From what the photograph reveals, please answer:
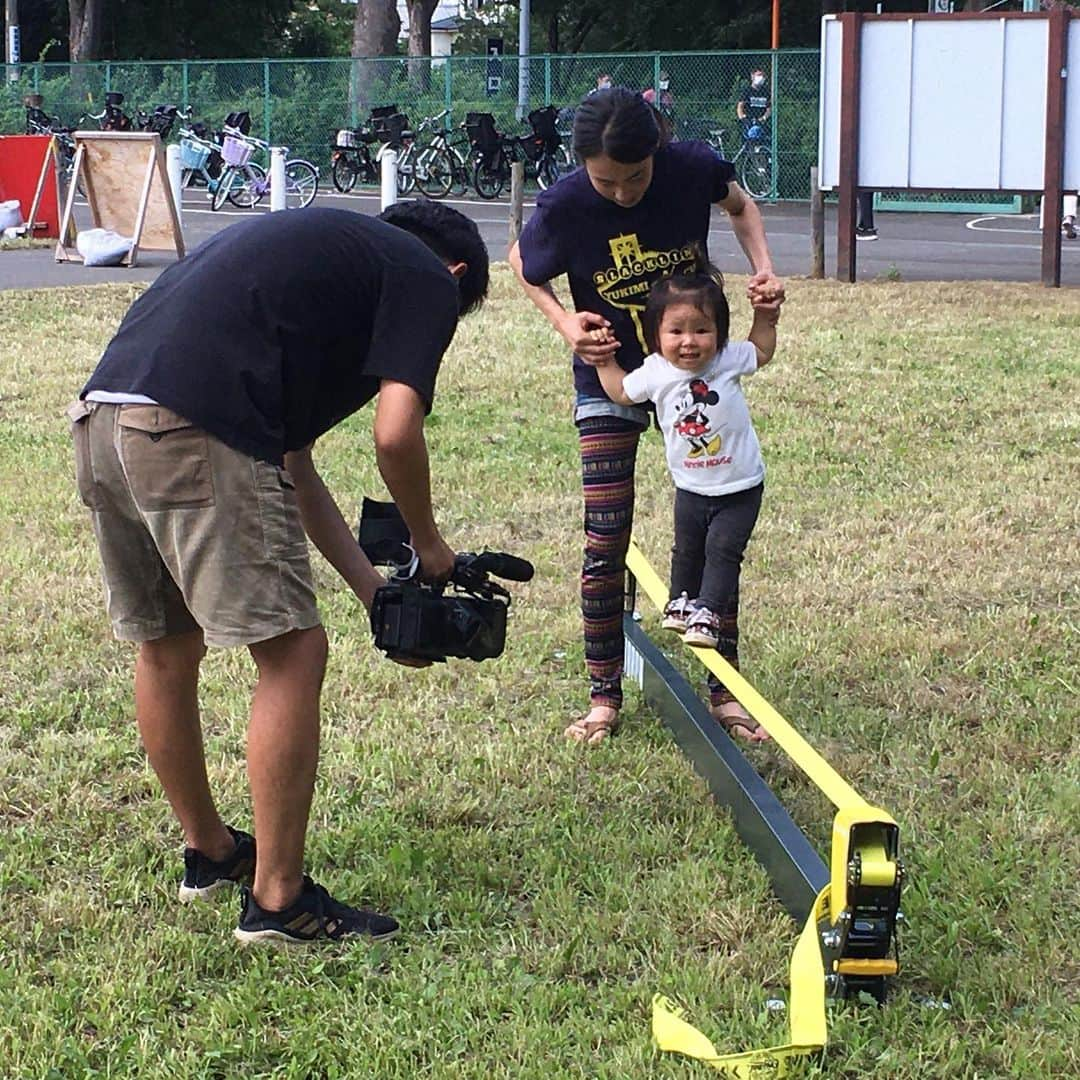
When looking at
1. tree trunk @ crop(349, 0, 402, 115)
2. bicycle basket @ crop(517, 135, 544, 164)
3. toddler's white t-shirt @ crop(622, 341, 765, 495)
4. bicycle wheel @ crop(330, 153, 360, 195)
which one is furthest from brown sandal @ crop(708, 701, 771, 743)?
tree trunk @ crop(349, 0, 402, 115)

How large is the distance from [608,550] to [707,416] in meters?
0.56

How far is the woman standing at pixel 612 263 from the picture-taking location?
4.47 m

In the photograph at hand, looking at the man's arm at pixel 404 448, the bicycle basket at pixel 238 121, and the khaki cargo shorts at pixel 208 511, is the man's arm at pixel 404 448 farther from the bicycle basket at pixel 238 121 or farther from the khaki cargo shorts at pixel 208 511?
the bicycle basket at pixel 238 121

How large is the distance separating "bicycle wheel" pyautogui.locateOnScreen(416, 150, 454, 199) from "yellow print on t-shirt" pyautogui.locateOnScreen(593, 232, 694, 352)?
23.9 m

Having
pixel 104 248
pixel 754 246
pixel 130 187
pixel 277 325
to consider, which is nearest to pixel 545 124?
pixel 130 187

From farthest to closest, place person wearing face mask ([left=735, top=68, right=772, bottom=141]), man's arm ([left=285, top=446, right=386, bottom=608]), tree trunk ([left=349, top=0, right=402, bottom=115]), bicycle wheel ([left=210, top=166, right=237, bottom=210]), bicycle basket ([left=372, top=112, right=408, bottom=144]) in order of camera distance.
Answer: tree trunk ([left=349, top=0, right=402, bottom=115]) → bicycle basket ([left=372, top=112, right=408, bottom=144]) → person wearing face mask ([left=735, top=68, right=772, bottom=141]) → bicycle wheel ([left=210, top=166, right=237, bottom=210]) → man's arm ([left=285, top=446, right=386, bottom=608])

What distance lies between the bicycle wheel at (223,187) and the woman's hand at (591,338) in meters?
20.7

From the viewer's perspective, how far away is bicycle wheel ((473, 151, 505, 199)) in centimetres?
2753

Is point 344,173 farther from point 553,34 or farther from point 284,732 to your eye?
point 284,732

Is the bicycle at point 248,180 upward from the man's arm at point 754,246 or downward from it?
upward

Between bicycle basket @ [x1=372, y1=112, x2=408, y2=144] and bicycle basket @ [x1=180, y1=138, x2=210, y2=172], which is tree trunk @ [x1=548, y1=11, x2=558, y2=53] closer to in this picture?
bicycle basket @ [x1=372, y1=112, x2=408, y2=144]

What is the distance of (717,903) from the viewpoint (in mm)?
3705

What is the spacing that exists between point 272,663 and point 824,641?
2686 mm

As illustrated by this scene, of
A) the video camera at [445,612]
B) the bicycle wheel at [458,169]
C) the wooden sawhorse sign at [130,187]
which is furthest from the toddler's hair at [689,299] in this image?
the bicycle wheel at [458,169]
